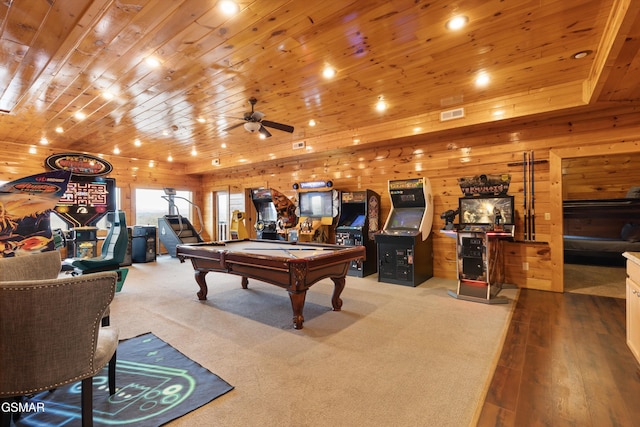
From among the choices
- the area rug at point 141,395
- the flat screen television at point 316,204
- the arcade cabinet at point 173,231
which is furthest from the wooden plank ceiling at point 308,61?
the arcade cabinet at point 173,231

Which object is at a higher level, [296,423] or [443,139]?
[443,139]

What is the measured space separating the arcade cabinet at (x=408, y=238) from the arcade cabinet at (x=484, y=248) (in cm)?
65

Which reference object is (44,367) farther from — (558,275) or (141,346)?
(558,275)

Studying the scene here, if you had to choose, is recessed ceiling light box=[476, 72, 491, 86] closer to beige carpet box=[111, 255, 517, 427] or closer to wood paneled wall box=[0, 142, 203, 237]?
beige carpet box=[111, 255, 517, 427]

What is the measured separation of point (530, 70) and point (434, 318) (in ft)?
10.3

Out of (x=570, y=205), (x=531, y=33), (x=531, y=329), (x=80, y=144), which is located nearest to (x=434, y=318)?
(x=531, y=329)

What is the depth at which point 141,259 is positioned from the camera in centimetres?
750

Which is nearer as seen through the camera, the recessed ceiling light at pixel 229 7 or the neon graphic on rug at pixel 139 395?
the neon graphic on rug at pixel 139 395

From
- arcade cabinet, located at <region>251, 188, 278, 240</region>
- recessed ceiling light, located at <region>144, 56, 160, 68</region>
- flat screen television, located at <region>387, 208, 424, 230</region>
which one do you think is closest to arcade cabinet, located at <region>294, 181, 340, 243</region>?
arcade cabinet, located at <region>251, 188, 278, 240</region>

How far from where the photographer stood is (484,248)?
166 inches

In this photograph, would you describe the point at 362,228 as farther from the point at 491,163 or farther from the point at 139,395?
the point at 139,395

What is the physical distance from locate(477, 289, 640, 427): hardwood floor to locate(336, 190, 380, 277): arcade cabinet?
2683mm

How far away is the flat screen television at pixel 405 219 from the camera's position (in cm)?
521

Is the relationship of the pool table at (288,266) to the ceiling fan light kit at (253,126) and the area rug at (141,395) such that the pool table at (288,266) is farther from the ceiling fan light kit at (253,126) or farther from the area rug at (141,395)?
the ceiling fan light kit at (253,126)
